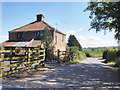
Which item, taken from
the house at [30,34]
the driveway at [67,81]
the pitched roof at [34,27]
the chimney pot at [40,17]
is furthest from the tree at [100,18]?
the chimney pot at [40,17]

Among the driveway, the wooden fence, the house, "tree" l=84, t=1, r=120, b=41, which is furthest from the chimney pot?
the driveway

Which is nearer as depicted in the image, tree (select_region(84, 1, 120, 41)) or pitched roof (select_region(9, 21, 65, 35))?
tree (select_region(84, 1, 120, 41))

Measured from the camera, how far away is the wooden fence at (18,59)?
650cm

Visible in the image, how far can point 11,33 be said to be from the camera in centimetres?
2692

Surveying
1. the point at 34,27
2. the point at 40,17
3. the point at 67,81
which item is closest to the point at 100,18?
the point at 67,81

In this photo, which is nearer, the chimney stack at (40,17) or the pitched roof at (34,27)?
the pitched roof at (34,27)

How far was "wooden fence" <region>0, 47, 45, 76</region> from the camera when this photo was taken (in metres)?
6.50

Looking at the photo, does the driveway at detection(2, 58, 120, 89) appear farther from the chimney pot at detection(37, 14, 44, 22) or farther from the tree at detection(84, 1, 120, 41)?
the chimney pot at detection(37, 14, 44, 22)

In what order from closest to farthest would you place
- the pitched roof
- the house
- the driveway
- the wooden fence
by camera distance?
the driveway < the wooden fence < the house < the pitched roof

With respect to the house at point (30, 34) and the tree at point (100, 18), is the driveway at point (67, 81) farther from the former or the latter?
the house at point (30, 34)

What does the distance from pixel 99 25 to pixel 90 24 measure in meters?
1.15

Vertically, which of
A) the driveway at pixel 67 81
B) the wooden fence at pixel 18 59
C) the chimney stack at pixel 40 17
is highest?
the chimney stack at pixel 40 17

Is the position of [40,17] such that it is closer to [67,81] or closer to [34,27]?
[34,27]

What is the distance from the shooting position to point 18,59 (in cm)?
764
